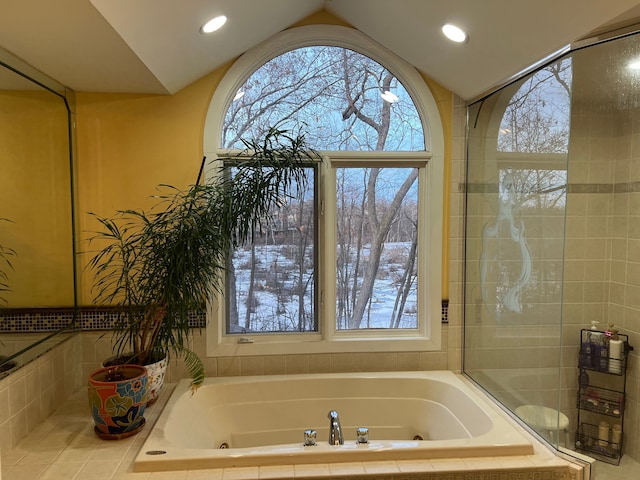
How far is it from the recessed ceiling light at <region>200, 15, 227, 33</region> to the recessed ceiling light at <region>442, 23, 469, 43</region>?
1002 millimetres

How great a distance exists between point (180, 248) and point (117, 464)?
904mm

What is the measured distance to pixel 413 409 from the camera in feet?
8.39

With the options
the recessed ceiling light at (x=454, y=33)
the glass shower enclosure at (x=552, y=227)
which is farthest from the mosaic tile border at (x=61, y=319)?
the recessed ceiling light at (x=454, y=33)

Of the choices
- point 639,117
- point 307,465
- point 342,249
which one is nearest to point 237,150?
point 342,249

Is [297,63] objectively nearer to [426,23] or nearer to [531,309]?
[426,23]

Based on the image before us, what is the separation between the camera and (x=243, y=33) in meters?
2.29

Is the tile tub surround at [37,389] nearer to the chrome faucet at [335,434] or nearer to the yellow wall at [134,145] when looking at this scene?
the yellow wall at [134,145]

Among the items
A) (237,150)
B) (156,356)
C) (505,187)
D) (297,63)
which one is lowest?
(156,356)

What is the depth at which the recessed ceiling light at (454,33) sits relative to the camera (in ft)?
6.71

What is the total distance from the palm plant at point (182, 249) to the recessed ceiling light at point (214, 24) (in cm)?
53

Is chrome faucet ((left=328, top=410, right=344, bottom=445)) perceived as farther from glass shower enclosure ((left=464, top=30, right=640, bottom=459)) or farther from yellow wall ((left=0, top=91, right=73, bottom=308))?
yellow wall ((left=0, top=91, right=73, bottom=308))

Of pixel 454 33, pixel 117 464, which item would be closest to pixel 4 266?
pixel 117 464

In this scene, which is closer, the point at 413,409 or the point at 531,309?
the point at 531,309

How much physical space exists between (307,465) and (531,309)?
128 cm
